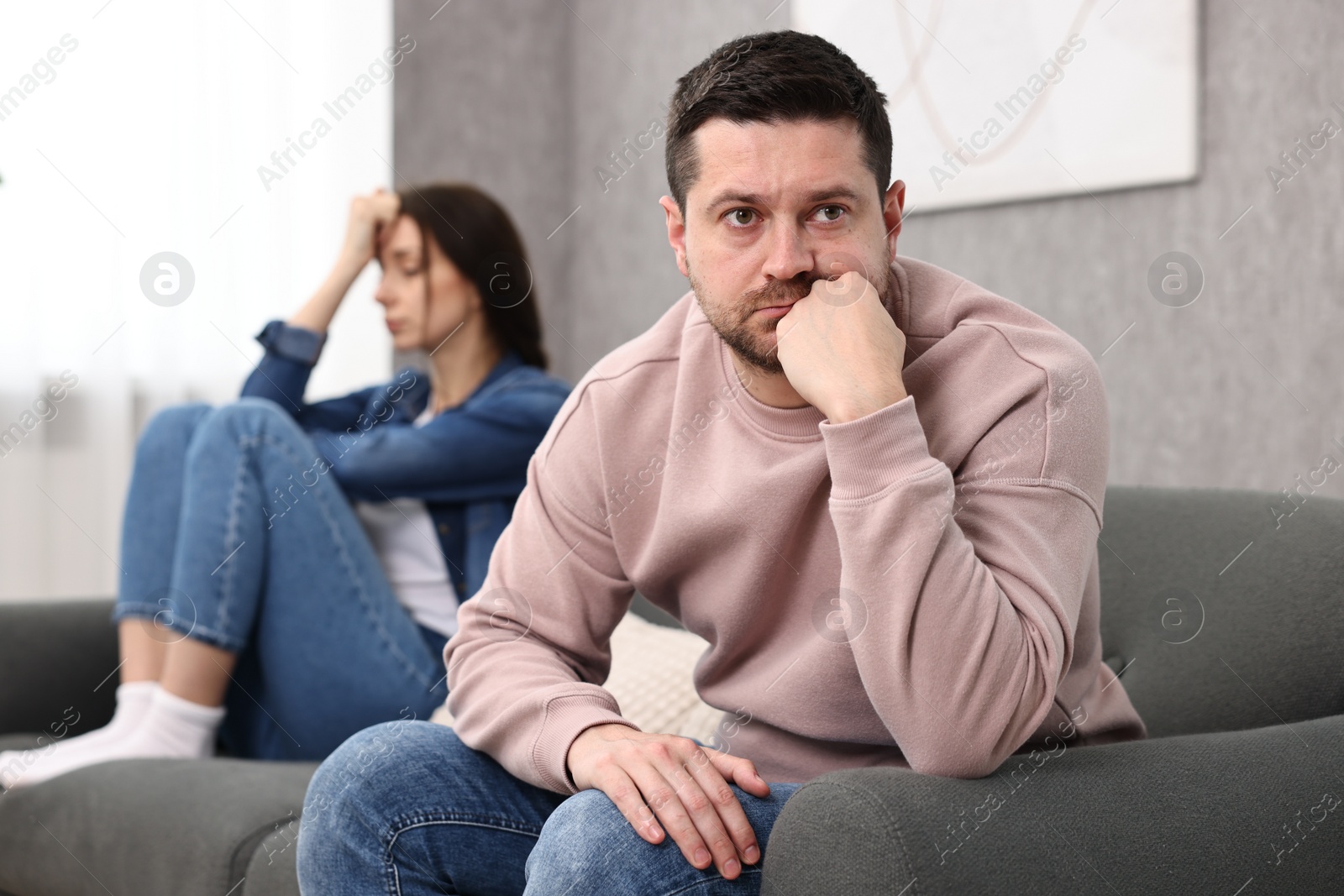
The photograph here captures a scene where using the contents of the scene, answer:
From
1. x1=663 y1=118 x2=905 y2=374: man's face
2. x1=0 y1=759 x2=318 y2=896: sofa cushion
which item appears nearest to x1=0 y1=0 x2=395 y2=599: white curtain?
x1=0 y1=759 x2=318 y2=896: sofa cushion

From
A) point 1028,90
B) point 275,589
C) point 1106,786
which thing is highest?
point 1028,90

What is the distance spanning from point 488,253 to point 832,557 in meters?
1.19

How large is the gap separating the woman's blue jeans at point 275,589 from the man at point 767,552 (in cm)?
65

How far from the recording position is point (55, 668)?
186 centimetres

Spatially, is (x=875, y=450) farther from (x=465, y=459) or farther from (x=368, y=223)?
(x=368, y=223)

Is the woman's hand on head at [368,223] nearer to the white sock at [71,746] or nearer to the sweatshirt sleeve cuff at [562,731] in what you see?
the white sock at [71,746]

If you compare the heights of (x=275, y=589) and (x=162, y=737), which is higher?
(x=275, y=589)

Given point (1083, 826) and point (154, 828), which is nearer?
point (1083, 826)

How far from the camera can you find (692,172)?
1086mm

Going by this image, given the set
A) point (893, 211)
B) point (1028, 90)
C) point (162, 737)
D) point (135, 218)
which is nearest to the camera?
point (893, 211)

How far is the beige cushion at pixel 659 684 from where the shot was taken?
1.53m

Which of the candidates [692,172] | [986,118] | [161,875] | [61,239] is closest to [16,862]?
[161,875]

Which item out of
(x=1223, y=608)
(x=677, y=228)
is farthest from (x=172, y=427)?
(x=1223, y=608)

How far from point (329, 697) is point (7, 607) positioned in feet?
1.80
